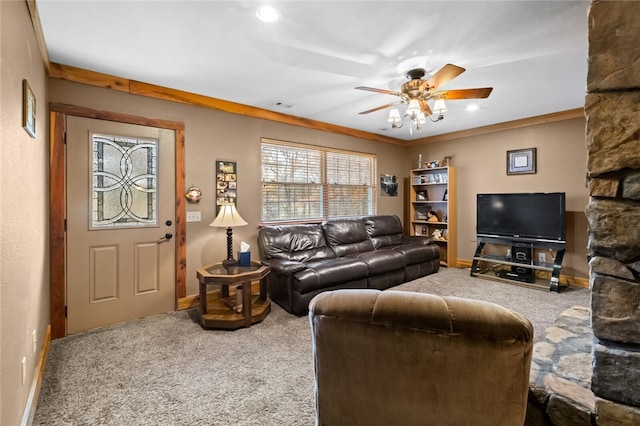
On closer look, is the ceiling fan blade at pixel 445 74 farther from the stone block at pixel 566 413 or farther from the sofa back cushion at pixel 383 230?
the sofa back cushion at pixel 383 230

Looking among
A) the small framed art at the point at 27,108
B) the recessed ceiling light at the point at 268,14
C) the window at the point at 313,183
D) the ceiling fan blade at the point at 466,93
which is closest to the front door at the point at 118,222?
the small framed art at the point at 27,108

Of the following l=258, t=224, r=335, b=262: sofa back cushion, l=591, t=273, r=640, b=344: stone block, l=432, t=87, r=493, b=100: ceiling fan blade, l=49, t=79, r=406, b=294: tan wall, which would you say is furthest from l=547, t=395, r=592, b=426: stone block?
l=49, t=79, r=406, b=294: tan wall

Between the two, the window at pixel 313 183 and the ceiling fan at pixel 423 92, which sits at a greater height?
the ceiling fan at pixel 423 92

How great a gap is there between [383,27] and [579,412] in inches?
96.8

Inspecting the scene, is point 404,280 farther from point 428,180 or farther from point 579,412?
point 579,412

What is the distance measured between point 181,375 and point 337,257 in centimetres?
255

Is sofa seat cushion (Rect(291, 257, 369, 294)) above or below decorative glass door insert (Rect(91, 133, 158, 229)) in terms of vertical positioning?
below

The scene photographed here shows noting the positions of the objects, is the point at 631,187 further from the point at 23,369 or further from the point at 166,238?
the point at 166,238

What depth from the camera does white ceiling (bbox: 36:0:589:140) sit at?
2012 millimetres

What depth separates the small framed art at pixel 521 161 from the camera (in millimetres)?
4700

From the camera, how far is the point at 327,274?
11.4 feet

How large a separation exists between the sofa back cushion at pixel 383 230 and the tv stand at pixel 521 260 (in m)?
1.33

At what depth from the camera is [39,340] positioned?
2201 millimetres

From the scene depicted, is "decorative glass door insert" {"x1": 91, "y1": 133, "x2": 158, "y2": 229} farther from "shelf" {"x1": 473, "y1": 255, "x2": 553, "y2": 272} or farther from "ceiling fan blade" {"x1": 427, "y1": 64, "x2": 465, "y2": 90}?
"shelf" {"x1": 473, "y1": 255, "x2": 553, "y2": 272}
